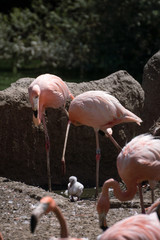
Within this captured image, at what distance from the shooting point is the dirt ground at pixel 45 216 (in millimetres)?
4496

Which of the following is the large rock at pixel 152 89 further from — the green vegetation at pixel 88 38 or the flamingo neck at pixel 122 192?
the green vegetation at pixel 88 38

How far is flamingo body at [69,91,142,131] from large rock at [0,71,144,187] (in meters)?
0.64

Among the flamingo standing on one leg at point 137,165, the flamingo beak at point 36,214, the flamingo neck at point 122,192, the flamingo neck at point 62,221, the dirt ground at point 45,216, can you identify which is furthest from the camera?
the flamingo standing on one leg at point 137,165

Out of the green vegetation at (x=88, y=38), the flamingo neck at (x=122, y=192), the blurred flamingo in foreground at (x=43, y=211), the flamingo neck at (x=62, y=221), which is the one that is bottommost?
the green vegetation at (x=88, y=38)

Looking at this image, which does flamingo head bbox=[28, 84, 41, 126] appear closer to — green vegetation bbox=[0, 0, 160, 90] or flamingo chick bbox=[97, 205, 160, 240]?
flamingo chick bbox=[97, 205, 160, 240]

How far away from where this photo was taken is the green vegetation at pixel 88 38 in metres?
12.2

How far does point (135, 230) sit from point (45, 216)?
183 centimetres

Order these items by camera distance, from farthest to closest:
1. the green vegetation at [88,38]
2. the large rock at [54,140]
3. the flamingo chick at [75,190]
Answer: the green vegetation at [88,38], the large rock at [54,140], the flamingo chick at [75,190]

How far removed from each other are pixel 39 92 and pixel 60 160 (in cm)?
95

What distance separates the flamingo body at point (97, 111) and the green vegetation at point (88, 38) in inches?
238

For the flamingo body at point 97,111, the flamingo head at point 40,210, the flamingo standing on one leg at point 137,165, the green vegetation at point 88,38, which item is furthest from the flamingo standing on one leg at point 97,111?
the green vegetation at point 88,38

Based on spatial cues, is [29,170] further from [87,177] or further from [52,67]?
[52,67]

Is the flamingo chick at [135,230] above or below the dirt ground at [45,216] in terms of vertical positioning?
above

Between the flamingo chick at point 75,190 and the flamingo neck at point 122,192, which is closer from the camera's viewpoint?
the flamingo neck at point 122,192
